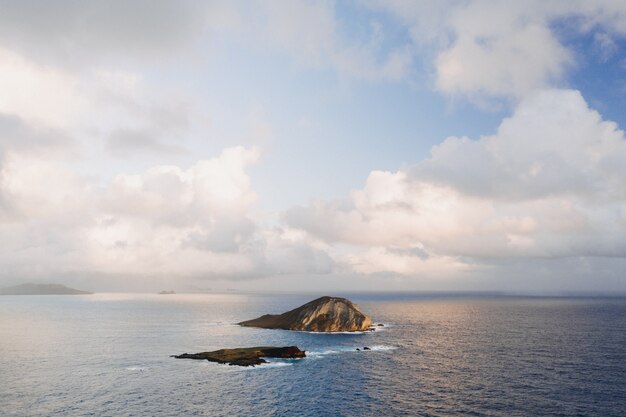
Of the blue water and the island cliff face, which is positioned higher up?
the island cliff face

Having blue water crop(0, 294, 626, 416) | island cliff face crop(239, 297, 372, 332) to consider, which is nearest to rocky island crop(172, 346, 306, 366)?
blue water crop(0, 294, 626, 416)

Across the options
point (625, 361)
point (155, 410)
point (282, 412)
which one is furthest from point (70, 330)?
point (625, 361)

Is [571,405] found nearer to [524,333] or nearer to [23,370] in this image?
[524,333]

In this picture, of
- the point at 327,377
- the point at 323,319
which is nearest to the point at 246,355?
the point at 327,377

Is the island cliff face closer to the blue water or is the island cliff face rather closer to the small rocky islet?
the small rocky islet

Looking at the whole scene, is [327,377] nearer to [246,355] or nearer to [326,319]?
[246,355]

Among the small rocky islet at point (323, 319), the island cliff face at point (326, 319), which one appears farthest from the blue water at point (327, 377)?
the small rocky islet at point (323, 319)

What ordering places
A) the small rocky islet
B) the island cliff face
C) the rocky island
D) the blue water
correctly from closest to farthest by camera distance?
the blue water < the rocky island < the island cliff face < the small rocky islet
